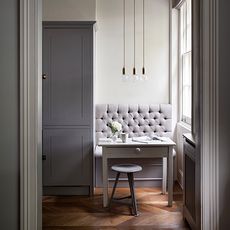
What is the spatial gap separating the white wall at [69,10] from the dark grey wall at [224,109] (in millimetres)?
2941

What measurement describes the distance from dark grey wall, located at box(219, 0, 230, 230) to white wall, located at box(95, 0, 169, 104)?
10.2 feet

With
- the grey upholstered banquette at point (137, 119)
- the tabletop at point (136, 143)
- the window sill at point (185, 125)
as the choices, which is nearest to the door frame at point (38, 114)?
the tabletop at point (136, 143)

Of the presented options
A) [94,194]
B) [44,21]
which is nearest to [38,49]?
[44,21]

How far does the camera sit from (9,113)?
2205 millimetres

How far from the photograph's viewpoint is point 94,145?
16.2ft

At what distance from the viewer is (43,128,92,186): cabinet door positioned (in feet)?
15.5

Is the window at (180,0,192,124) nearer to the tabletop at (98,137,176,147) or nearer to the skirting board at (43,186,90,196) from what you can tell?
the tabletop at (98,137,176,147)

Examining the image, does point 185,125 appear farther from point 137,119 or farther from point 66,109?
point 66,109

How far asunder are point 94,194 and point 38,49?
3044 millimetres

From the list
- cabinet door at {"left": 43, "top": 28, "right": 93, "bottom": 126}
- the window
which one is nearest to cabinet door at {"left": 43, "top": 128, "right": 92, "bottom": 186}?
cabinet door at {"left": 43, "top": 28, "right": 93, "bottom": 126}

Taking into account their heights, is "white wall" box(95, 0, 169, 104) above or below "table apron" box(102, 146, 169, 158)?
above

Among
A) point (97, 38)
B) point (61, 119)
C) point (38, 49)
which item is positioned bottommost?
point (61, 119)

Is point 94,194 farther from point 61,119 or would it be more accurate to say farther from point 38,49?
point 38,49

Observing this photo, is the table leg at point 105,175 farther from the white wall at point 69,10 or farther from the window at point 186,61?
the white wall at point 69,10
